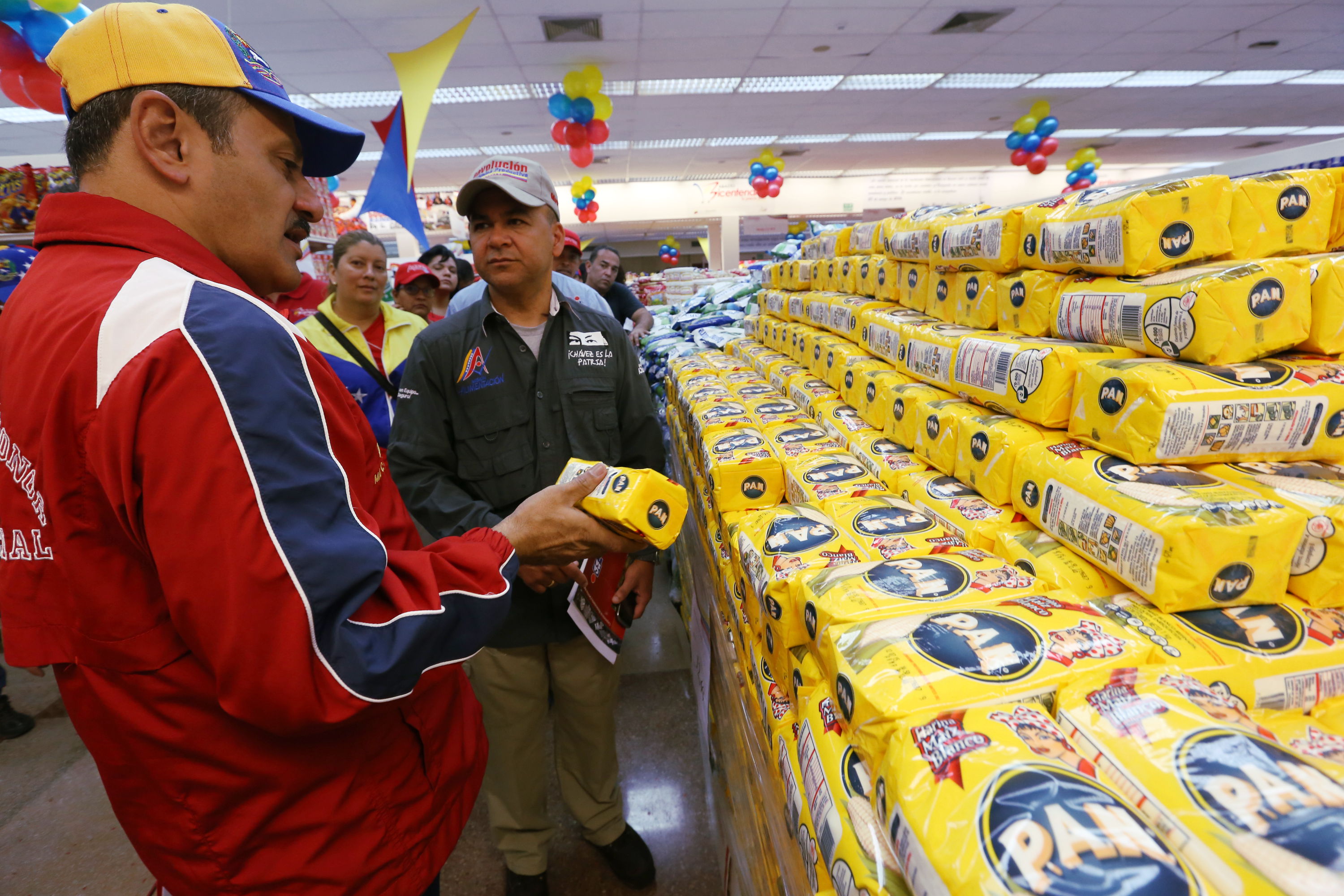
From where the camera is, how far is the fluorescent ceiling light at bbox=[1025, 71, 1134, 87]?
8141 millimetres

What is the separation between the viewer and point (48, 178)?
3.14m

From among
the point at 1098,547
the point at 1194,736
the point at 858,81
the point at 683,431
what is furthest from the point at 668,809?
the point at 858,81

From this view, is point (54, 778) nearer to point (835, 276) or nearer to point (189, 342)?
point (189, 342)

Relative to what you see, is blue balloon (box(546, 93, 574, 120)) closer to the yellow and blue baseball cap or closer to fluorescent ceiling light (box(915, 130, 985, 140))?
A: the yellow and blue baseball cap

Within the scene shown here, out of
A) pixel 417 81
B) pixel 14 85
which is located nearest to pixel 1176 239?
pixel 417 81

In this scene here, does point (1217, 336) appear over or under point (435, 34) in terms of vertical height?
under

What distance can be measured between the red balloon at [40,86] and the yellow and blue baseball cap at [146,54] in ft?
11.5

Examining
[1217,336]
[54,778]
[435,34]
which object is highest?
[435,34]

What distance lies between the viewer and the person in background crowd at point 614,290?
15.8ft

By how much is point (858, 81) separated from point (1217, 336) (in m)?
8.50

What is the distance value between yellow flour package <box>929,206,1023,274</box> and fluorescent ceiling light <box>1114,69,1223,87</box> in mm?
9654

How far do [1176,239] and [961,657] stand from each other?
3.03ft

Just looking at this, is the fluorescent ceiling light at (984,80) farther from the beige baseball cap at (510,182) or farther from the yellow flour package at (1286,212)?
the yellow flour package at (1286,212)

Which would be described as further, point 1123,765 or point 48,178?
point 48,178
